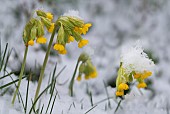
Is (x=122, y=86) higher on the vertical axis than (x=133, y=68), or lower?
lower

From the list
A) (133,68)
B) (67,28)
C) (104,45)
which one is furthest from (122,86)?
(104,45)

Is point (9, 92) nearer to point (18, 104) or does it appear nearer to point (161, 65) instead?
point (18, 104)

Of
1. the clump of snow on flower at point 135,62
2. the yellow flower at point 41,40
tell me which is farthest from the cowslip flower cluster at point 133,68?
the yellow flower at point 41,40

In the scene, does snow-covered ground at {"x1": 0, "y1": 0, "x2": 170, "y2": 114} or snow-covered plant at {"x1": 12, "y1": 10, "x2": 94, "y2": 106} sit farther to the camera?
snow-covered ground at {"x1": 0, "y1": 0, "x2": 170, "y2": 114}

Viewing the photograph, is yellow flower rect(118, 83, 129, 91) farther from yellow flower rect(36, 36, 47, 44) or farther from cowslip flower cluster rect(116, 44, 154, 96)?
yellow flower rect(36, 36, 47, 44)

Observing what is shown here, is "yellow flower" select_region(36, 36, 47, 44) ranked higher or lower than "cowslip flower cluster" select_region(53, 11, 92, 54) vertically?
lower

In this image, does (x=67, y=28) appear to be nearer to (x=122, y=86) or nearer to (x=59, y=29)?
(x=59, y=29)

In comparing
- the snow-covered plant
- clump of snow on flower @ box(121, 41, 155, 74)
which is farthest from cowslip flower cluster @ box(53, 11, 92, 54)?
clump of snow on flower @ box(121, 41, 155, 74)

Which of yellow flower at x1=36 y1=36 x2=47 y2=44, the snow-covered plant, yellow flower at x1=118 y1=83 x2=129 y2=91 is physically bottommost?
yellow flower at x1=118 y1=83 x2=129 y2=91

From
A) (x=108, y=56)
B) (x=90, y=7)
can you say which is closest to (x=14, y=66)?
(x=108, y=56)
